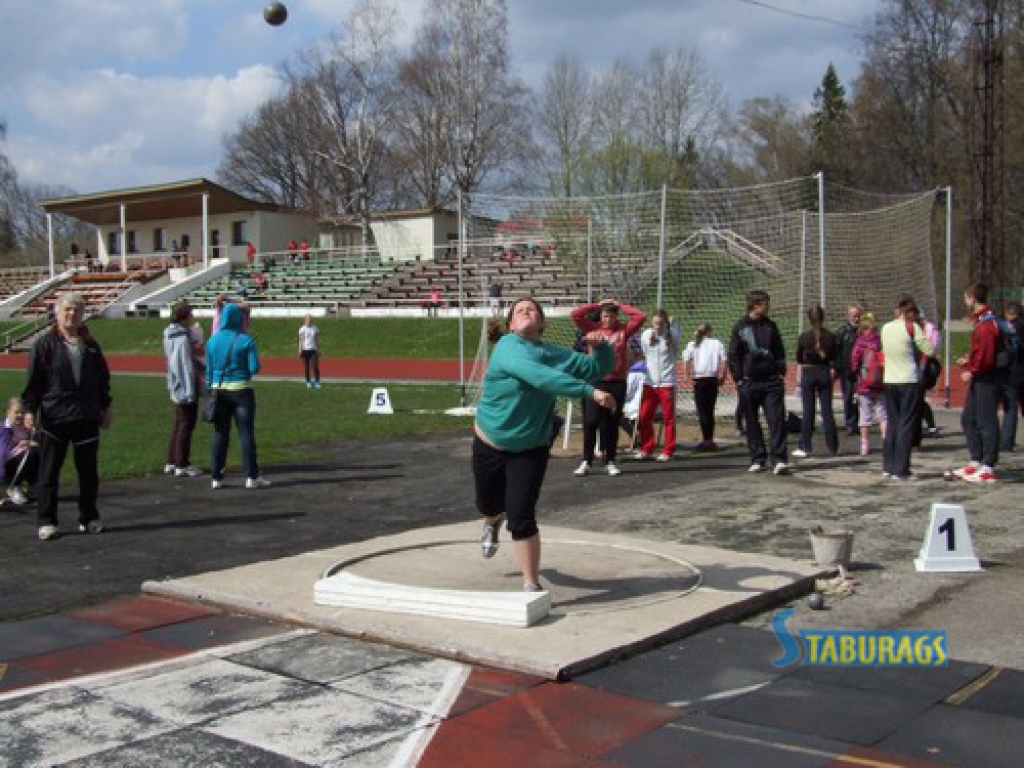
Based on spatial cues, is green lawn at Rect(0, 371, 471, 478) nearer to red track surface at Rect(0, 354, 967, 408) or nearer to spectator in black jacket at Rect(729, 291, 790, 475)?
red track surface at Rect(0, 354, 967, 408)

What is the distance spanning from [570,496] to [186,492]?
153 inches

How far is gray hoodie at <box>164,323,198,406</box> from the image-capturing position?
1159 centimetres

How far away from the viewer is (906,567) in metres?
7.12

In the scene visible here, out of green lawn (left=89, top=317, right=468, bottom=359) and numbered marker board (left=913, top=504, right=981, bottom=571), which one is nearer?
numbered marker board (left=913, top=504, right=981, bottom=571)

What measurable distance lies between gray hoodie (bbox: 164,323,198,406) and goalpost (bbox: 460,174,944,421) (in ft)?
23.1

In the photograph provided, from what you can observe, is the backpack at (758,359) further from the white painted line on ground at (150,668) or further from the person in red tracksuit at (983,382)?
the white painted line on ground at (150,668)

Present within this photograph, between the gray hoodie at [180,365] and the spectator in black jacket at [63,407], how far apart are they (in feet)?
9.81

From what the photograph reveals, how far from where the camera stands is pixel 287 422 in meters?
17.4

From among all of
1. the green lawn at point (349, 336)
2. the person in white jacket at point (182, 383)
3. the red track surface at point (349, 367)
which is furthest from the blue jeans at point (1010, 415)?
the green lawn at point (349, 336)

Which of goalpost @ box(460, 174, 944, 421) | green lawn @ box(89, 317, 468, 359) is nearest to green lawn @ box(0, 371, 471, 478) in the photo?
goalpost @ box(460, 174, 944, 421)

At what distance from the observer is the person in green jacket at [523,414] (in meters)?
5.93

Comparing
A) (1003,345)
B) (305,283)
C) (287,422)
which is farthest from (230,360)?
(305,283)

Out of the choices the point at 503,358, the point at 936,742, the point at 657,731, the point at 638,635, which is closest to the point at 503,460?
the point at 503,358

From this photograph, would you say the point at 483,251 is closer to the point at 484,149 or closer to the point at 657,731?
the point at 657,731
